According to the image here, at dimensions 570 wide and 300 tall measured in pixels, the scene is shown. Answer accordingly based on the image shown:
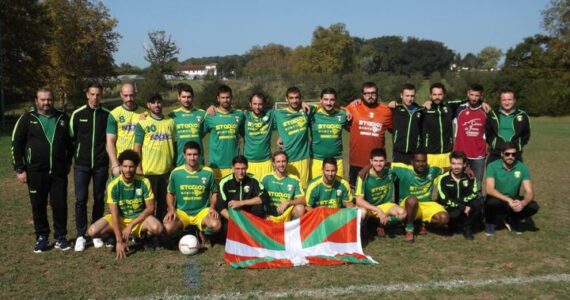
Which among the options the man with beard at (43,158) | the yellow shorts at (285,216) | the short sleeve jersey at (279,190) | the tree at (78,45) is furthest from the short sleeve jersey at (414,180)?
the tree at (78,45)

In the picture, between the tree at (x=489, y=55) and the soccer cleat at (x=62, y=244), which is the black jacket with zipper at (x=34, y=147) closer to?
the soccer cleat at (x=62, y=244)

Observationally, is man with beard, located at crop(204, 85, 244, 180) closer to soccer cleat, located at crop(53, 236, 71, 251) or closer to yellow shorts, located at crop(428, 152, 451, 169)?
soccer cleat, located at crop(53, 236, 71, 251)

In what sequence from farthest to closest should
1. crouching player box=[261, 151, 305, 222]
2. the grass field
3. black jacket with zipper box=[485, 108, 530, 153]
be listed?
black jacket with zipper box=[485, 108, 530, 153] → crouching player box=[261, 151, 305, 222] → the grass field

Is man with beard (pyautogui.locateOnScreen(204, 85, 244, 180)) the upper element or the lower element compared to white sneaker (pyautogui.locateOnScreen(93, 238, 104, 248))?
upper

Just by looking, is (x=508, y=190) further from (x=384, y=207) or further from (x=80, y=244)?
(x=80, y=244)

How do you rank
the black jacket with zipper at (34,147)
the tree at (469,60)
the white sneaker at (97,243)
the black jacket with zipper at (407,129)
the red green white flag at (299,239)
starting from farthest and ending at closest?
1. the tree at (469,60)
2. the black jacket with zipper at (407,129)
3. the white sneaker at (97,243)
4. the black jacket with zipper at (34,147)
5. the red green white flag at (299,239)

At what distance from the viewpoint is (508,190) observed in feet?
21.0

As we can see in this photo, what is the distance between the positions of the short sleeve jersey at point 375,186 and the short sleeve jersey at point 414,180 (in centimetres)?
16

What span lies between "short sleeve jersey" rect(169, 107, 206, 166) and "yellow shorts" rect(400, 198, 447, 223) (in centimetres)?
295

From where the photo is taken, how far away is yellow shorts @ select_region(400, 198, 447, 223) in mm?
6163

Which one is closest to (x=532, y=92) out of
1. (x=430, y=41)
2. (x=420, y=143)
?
(x=420, y=143)

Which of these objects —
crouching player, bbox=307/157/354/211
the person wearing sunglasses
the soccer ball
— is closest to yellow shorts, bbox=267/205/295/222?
crouching player, bbox=307/157/354/211

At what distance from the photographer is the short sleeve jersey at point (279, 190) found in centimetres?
607

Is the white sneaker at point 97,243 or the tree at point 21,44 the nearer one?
the white sneaker at point 97,243
